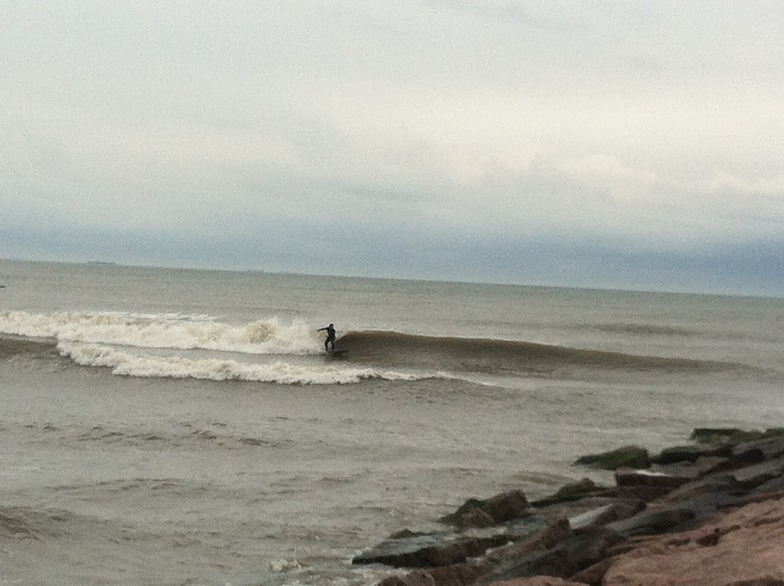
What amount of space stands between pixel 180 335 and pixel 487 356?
436 inches

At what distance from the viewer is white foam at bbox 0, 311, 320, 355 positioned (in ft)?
101

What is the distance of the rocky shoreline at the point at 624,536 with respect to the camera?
18.6ft

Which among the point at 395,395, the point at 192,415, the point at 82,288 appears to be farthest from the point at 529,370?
the point at 82,288

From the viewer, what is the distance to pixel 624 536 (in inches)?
283

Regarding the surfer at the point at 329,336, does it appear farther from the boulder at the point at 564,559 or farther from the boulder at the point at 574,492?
the boulder at the point at 564,559

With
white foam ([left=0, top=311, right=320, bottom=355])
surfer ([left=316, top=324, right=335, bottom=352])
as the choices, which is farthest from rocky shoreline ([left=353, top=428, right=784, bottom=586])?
white foam ([left=0, top=311, right=320, bottom=355])

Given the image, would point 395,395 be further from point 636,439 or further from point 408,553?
point 408,553

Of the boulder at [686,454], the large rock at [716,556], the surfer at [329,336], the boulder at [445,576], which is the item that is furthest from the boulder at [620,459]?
the surfer at [329,336]

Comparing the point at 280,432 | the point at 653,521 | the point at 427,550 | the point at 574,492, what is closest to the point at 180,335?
→ the point at 280,432

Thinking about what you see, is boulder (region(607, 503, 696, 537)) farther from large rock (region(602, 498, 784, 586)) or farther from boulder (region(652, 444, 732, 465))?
boulder (region(652, 444, 732, 465))

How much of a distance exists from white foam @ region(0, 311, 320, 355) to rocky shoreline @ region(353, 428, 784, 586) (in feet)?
68.0

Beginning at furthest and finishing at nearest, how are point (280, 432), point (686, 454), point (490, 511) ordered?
point (280, 432), point (686, 454), point (490, 511)

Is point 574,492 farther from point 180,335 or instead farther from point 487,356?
point 180,335

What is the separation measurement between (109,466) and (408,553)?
19.8 ft
